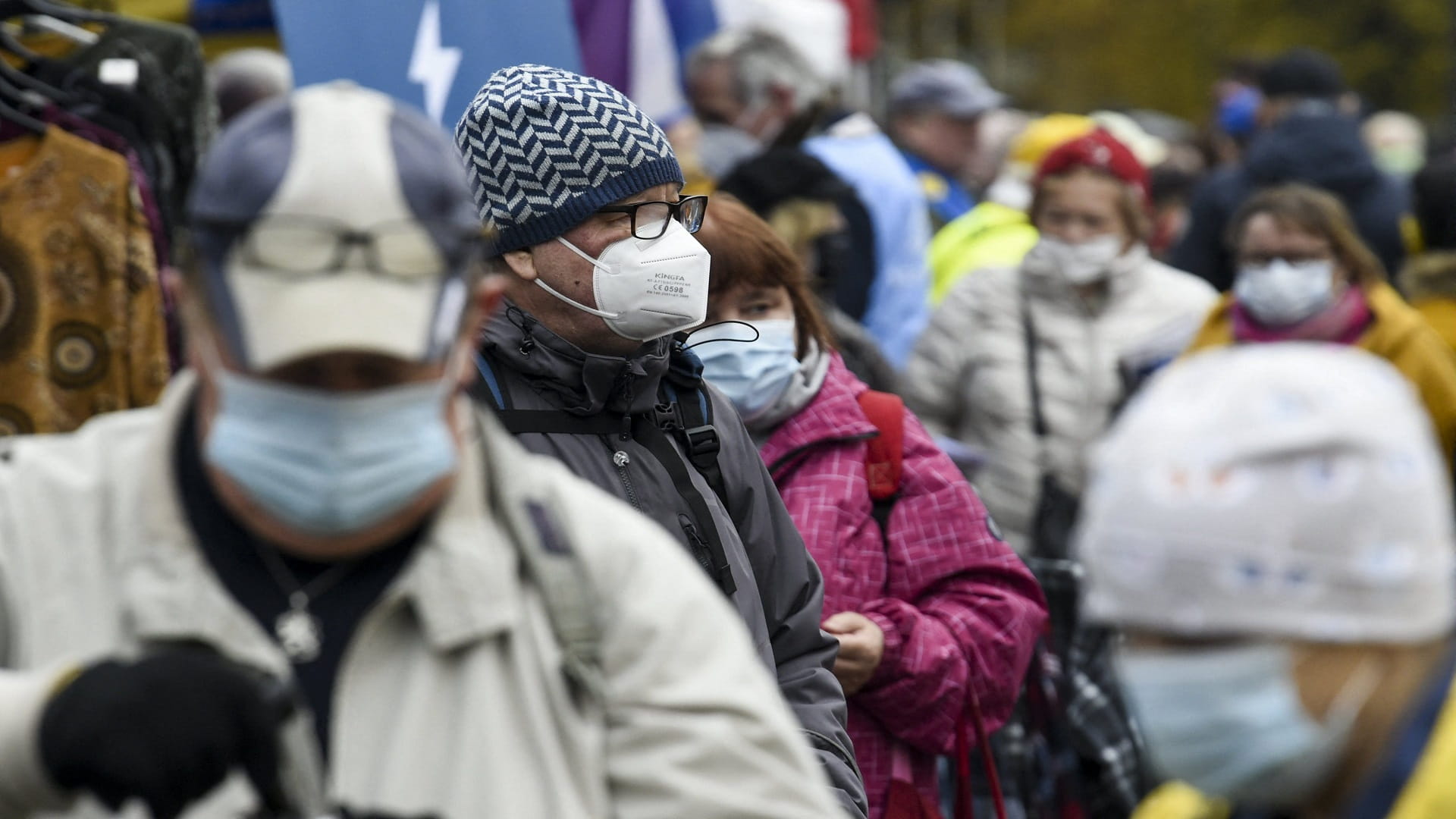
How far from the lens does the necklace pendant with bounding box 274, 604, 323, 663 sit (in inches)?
87.7

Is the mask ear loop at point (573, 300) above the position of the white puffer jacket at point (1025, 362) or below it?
above

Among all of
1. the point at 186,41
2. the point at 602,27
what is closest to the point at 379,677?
the point at 186,41

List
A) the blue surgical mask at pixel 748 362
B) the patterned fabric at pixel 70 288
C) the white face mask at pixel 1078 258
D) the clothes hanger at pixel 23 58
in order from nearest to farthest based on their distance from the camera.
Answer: the blue surgical mask at pixel 748 362 < the patterned fabric at pixel 70 288 < the clothes hanger at pixel 23 58 < the white face mask at pixel 1078 258

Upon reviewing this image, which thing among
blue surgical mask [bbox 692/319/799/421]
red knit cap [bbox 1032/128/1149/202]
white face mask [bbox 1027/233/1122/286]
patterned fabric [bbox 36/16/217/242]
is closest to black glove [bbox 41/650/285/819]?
blue surgical mask [bbox 692/319/799/421]

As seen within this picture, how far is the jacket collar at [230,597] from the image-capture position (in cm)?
217

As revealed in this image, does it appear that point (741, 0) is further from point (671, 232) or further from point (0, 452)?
point (0, 452)

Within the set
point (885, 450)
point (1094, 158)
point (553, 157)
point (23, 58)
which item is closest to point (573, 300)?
point (553, 157)

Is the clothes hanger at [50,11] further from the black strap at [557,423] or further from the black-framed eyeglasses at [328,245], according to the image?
the black-framed eyeglasses at [328,245]

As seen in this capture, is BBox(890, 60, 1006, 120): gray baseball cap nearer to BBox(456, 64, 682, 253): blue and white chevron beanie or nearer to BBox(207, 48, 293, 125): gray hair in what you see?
BBox(207, 48, 293, 125): gray hair

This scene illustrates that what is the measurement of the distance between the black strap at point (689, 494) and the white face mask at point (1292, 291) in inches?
159

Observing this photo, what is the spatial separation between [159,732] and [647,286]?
1.95 m

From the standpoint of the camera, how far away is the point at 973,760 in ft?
16.1

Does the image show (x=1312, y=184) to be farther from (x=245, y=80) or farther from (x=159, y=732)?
(x=159, y=732)

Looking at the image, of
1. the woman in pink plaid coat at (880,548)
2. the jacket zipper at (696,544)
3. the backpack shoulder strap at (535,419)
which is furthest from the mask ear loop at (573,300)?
the woman in pink plaid coat at (880,548)
